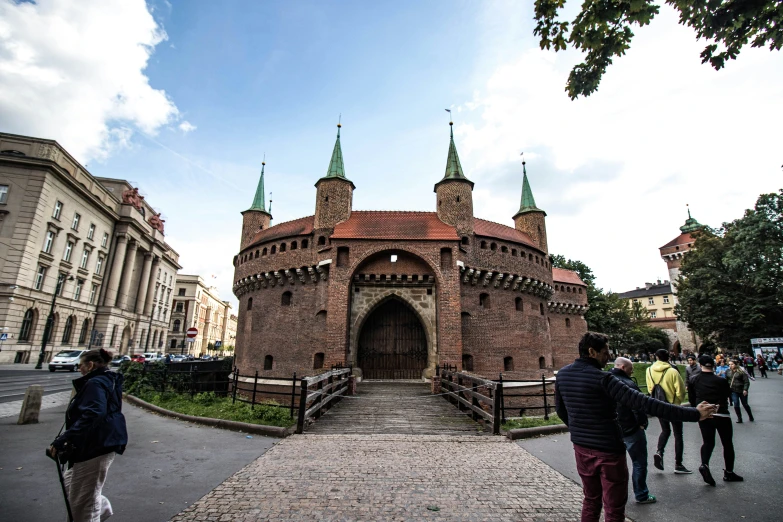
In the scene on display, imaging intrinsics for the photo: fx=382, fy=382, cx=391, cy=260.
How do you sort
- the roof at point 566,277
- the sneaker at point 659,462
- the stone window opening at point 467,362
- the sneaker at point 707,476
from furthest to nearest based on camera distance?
the roof at point 566,277, the stone window opening at point 467,362, the sneaker at point 659,462, the sneaker at point 707,476

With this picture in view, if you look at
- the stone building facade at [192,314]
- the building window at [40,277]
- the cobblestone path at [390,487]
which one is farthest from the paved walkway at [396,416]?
the stone building facade at [192,314]

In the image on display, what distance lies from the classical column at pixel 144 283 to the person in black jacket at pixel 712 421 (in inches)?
2311

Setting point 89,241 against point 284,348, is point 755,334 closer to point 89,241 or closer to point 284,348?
point 284,348

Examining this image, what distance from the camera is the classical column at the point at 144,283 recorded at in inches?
2018

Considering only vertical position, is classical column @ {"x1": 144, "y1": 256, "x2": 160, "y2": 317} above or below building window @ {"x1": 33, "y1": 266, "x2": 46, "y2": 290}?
above

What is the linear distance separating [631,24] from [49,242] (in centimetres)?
4372

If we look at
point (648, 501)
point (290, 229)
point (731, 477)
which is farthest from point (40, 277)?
point (731, 477)

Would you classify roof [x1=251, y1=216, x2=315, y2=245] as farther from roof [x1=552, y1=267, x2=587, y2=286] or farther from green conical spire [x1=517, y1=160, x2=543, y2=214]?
roof [x1=552, y1=267, x2=587, y2=286]

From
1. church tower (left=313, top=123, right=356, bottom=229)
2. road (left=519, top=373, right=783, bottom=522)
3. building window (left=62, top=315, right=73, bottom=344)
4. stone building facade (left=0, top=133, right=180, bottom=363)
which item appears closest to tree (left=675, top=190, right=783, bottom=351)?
road (left=519, top=373, right=783, bottom=522)

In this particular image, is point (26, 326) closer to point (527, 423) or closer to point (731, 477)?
point (527, 423)

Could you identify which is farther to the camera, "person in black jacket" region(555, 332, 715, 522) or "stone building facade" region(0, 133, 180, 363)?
"stone building facade" region(0, 133, 180, 363)

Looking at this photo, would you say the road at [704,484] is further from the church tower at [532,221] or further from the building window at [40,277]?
the building window at [40,277]

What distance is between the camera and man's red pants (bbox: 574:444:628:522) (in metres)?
3.62

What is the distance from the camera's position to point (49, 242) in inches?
1323
